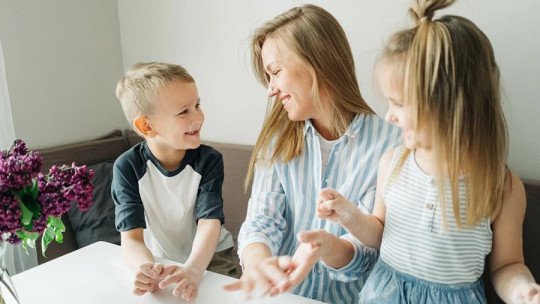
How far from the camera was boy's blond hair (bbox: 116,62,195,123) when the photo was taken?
135 centimetres

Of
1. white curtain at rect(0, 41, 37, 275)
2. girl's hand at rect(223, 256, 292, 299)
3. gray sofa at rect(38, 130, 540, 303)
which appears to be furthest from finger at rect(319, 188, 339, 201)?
white curtain at rect(0, 41, 37, 275)

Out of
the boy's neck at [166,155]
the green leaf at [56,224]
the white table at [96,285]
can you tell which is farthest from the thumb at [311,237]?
the boy's neck at [166,155]

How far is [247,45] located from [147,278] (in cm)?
129

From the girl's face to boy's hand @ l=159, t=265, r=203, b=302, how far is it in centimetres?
57

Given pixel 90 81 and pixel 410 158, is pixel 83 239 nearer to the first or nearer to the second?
pixel 90 81

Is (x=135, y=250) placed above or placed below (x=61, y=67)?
below

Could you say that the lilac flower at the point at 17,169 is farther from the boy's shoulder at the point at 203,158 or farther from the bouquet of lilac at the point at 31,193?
the boy's shoulder at the point at 203,158

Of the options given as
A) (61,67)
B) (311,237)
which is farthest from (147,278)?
(61,67)

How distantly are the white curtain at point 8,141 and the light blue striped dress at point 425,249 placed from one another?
5.51 feet

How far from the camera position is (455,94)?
2.75 feet

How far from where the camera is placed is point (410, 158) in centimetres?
105

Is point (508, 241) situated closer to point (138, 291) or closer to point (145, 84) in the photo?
point (138, 291)

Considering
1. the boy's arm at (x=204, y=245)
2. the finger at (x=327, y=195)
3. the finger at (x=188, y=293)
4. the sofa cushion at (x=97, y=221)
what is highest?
the finger at (x=327, y=195)

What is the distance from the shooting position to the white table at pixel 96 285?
1020 millimetres
